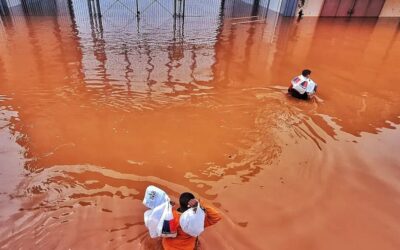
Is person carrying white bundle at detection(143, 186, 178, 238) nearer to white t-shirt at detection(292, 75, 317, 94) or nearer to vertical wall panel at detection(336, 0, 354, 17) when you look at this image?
white t-shirt at detection(292, 75, 317, 94)

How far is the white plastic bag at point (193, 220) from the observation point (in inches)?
112

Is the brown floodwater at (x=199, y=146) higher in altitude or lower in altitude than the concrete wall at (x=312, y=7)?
lower

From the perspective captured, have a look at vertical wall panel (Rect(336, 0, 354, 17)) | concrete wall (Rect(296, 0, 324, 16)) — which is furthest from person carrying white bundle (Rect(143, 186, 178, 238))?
vertical wall panel (Rect(336, 0, 354, 17))

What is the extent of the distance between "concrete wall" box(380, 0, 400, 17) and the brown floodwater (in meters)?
12.7

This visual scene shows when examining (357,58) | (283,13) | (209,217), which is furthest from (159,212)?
(283,13)

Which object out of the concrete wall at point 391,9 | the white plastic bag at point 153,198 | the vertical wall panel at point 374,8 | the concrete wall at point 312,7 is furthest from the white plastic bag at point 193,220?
the concrete wall at point 391,9

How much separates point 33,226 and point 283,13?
20.0 m

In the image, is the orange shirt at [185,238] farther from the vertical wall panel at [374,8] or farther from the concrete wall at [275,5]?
the vertical wall panel at [374,8]

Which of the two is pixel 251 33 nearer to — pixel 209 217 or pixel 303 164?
pixel 303 164

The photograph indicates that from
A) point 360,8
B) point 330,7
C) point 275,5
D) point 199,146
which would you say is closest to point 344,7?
point 330,7

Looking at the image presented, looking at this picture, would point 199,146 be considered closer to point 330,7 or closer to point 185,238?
point 185,238

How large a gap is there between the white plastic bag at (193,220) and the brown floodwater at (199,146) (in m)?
1.00

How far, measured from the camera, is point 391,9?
20.5m

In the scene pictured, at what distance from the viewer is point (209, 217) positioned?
310cm
